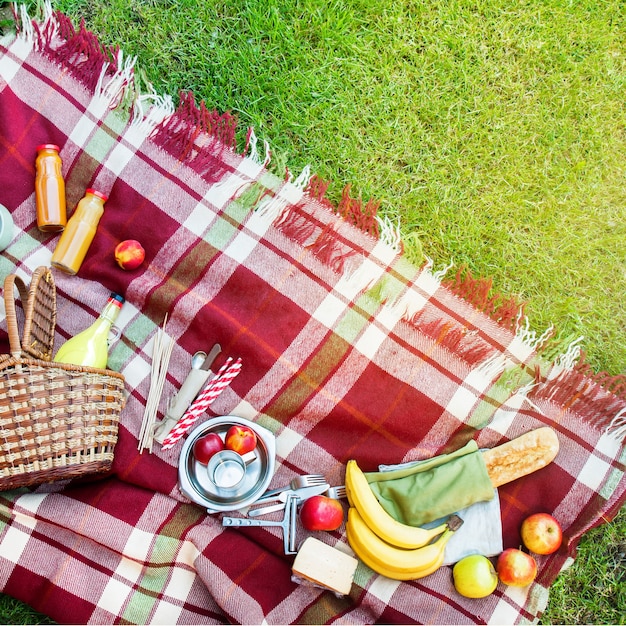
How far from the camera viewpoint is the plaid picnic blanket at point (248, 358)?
1754 mm

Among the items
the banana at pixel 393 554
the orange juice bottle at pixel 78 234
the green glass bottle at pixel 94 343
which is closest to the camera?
the banana at pixel 393 554

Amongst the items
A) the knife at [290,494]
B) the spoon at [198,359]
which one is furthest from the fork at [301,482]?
the spoon at [198,359]

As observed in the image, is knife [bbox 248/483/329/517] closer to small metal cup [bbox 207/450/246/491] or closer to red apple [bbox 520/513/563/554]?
small metal cup [bbox 207/450/246/491]

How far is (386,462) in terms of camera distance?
1.84 m

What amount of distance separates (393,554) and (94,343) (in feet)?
3.58

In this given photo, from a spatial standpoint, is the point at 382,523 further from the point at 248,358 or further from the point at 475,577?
the point at 248,358

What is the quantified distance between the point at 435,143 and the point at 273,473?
1.25 meters

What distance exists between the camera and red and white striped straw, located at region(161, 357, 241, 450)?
5.84 feet

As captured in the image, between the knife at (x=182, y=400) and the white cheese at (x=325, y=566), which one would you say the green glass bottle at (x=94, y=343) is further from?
the white cheese at (x=325, y=566)

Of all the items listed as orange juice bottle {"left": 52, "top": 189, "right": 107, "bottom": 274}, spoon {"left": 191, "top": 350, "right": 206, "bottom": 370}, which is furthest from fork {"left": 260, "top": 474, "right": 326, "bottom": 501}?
orange juice bottle {"left": 52, "top": 189, "right": 107, "bottom": 274}

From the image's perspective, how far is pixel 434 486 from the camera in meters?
1.76

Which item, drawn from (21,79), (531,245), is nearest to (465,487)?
(531,245)

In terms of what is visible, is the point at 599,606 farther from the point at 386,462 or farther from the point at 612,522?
the point at 386,462

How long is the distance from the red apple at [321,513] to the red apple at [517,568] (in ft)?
1.64
